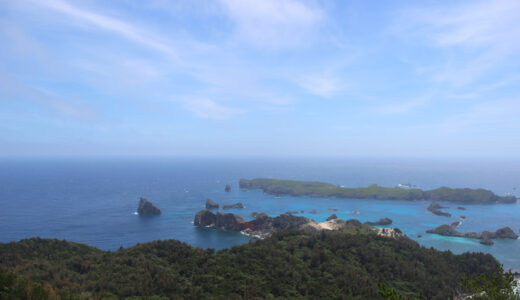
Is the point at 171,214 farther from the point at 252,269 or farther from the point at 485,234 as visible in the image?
the point at 485,234

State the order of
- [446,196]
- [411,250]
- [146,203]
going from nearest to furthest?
1. [411,250]
2. [146,203]
3. [446,196]

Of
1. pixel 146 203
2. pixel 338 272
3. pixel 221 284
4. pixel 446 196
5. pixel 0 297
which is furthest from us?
pixel 446 196

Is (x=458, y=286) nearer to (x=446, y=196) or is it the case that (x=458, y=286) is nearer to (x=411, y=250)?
(x=411, y=250)

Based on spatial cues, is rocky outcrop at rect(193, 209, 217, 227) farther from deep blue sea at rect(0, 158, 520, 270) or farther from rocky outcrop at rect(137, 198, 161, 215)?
rocky outcrop at rect(137, 198, 161, 215)

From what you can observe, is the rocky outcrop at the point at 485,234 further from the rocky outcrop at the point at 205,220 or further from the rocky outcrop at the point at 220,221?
the rocky outcrop at the point at 205,220

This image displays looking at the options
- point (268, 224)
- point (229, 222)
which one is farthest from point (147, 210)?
point (268, 224)

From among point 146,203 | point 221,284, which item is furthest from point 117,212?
point 221,284
